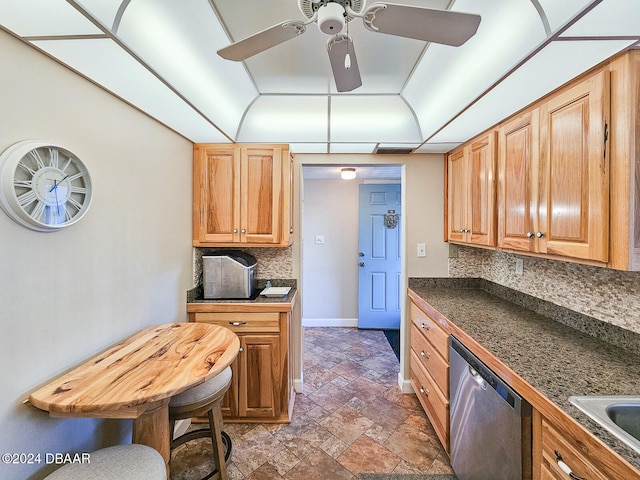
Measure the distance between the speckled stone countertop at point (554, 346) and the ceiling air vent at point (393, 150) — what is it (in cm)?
121

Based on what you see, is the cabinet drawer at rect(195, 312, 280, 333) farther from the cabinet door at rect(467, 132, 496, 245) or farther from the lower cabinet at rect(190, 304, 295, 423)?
the cabinet door at rect(467, 132, 496, 245)

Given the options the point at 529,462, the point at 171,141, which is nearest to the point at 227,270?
the point at 171,141

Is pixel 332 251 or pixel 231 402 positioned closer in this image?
pixel 231 402

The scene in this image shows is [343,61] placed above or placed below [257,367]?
above

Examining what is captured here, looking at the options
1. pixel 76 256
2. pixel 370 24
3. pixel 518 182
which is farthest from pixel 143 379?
pixel 518 182

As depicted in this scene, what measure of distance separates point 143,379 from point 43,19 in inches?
50.8

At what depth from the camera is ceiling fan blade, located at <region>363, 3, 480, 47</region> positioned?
81 centimetres

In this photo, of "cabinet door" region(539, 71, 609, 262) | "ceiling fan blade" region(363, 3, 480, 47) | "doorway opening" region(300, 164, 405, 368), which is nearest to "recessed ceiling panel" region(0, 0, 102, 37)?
"ceiling fan blade" region(363, 3, 480, 47)

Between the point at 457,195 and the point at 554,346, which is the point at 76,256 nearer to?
the point at 554,346

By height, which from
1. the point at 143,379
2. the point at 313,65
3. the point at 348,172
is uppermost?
the point at 313,65

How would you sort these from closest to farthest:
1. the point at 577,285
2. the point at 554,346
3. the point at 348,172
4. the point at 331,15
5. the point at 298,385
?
the point at 331,15 < the point at 554,346 < the point at 577,285 < the point at 298,385 < the point at 348,172

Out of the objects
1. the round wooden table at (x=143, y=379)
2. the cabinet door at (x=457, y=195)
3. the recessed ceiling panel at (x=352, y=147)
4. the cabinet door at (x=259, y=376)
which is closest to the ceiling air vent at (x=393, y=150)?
the recessed ceiling panel at (x=352, y=147)

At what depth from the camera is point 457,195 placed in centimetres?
225

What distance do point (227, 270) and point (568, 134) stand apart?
217 cm
